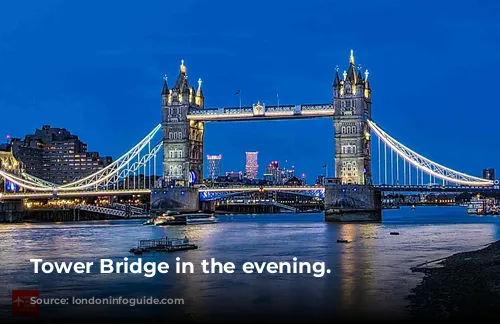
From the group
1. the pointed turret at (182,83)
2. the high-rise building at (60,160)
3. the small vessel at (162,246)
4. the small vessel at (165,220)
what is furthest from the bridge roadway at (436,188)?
the high-rise building at (60,160)

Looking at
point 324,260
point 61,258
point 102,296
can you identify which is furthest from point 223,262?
point 102,296

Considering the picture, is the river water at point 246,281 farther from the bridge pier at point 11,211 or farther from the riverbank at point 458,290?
the bridge pier at point 11,211

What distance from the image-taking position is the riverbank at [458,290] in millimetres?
24031

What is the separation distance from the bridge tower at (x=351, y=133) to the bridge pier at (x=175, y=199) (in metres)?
17.9

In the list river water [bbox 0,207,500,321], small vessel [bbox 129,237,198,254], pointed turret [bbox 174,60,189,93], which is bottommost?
river water [bbox 0,207,500,321]

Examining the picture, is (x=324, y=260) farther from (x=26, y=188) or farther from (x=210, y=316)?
(x=26, y=188)

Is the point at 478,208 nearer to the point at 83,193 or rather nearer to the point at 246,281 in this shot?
the point at 83,193

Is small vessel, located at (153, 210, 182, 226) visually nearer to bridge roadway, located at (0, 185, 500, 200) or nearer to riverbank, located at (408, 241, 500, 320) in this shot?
bridge roadway, located at (0, 185, 500, 200)

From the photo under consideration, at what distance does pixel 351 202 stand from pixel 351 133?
27.2 ft

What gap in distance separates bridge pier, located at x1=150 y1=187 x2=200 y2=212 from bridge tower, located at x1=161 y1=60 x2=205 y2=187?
1463mm

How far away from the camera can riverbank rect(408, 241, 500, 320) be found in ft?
78.8

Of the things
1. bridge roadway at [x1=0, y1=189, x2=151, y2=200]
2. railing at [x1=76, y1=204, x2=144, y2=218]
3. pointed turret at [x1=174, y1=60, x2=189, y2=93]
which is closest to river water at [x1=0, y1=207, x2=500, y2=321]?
bridge roadway at [x1=0, y1=189, x2=151, y2=200]

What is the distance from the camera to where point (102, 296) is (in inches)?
1145

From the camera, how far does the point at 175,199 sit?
10162 cm
